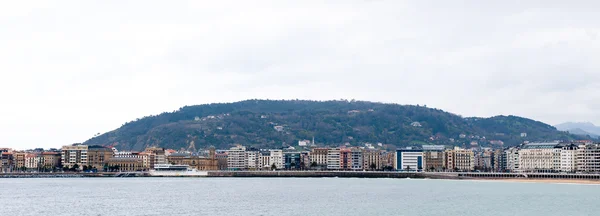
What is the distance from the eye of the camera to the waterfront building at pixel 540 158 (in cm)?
17938

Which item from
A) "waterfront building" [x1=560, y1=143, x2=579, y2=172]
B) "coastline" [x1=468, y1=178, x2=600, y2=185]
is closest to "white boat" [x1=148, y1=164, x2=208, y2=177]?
"coastline" [x1=468, y1=178, x2=600, y2=185]

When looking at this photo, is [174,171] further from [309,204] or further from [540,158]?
[309,204]

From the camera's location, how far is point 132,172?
7525 inches

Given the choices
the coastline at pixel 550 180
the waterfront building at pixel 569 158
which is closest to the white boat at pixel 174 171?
the coastline at pixel 550 180

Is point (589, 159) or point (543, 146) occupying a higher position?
point (543, 146)

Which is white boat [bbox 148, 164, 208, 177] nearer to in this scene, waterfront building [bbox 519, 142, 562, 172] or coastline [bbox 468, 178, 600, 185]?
coastline [bbox 468, 178, 600, 185]

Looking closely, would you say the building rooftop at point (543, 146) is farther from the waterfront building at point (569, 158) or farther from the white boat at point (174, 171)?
the white boat at point (174, 171)

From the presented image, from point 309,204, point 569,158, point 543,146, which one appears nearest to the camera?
point 309,204

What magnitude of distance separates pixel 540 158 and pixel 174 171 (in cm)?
7861

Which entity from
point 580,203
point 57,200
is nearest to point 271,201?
point 57,200

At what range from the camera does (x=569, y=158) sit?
174875mm

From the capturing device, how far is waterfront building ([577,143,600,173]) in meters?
166

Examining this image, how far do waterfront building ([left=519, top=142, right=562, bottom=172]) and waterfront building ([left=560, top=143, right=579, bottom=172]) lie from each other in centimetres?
175

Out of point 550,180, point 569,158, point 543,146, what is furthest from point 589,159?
point 550,180
